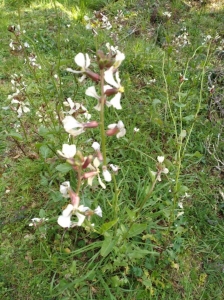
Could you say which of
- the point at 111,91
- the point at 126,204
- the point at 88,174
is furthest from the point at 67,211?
the point at 126,204

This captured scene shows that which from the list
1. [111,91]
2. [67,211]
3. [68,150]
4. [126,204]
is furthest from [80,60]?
[126,204]

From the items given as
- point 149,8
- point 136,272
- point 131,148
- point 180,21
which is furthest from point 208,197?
point 149,8

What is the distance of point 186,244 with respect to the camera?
5.71 ft

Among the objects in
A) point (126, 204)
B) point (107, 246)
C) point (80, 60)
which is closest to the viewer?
point (80, 60)

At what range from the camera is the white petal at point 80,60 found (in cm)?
85

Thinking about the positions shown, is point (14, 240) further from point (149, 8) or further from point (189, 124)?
point (149, 8)

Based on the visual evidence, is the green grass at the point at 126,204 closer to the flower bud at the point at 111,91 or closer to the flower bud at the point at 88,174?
the flower bud at the point at 88,174

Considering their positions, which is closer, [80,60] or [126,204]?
[80,60]

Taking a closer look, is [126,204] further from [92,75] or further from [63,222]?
[92,75]

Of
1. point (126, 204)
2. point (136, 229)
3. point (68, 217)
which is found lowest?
point (126, 204)

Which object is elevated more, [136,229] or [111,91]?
[111,91]

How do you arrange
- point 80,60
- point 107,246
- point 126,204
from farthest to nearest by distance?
point 126,204, point 107,246, point 80,60

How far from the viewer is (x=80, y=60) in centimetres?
87

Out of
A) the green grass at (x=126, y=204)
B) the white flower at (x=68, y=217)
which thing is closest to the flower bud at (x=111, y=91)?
the white flower at (x=68, y=217)
